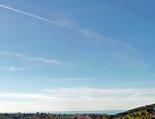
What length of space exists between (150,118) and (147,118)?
11.9 feet

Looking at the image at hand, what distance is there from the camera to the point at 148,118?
18275cm

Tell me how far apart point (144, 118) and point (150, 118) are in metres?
6.74

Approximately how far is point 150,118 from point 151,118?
1861 millimetres

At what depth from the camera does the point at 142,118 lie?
606 feet

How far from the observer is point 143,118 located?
185750 millimetres

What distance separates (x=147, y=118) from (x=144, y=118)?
3161 millimetres

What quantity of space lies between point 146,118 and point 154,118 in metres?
8.02

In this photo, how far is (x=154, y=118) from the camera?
17938 centimetres

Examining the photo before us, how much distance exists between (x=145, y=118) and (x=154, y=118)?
8.89 metres

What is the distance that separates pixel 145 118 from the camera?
185 m

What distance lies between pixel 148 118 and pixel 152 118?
15.8ft

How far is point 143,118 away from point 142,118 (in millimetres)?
1850

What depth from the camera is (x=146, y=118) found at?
18450 centimetres

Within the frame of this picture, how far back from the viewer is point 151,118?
178375mm
